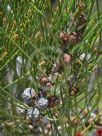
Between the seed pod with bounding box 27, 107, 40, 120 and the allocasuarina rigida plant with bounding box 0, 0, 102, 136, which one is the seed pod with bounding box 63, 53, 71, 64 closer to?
the allocasuarina rigida plant with bounding box 0, 0, 102, 136

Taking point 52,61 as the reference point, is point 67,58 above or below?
below

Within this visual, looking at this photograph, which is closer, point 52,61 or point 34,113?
point 34,113

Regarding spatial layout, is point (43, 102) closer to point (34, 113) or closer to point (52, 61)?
point (34, 113)

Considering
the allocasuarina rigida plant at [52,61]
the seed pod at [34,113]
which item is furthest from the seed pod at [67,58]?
the seed pod at [34,113]

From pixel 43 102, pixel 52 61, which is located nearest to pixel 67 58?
pixel 43 102

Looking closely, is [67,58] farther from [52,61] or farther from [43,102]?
[52,61]

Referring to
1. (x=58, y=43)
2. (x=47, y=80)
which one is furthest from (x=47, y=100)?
(x=58, y=43)

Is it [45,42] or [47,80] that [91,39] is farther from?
[47,80]

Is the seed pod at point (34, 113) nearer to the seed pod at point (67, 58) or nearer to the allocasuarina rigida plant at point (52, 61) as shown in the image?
the allocasuarina rigida plant at point (52, 61)
